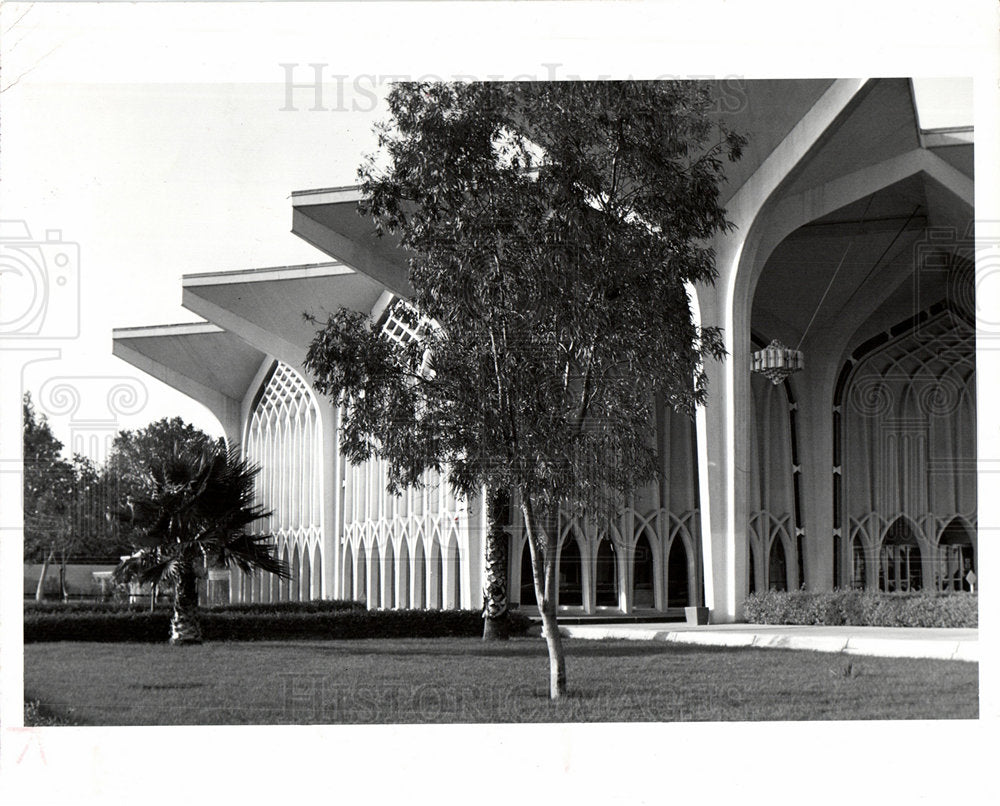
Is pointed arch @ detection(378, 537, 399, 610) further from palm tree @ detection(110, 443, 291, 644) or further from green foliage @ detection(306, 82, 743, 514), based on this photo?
green foliage @ detection(306, 82, 743, 514)

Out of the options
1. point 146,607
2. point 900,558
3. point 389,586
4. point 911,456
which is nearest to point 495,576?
point 389,586

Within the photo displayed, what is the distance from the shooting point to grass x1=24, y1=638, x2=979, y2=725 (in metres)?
10.7

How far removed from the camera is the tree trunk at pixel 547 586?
10875mm

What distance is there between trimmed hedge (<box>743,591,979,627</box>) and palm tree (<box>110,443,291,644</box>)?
7.07 m

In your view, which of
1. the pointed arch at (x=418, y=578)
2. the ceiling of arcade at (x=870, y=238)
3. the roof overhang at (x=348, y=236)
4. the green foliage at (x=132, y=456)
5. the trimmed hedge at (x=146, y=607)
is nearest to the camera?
the roof overhang at (x=348, y=236)

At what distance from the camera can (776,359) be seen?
17.1 m

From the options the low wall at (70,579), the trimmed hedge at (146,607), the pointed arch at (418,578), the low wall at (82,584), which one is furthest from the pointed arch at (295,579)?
the low wall at (70,579)

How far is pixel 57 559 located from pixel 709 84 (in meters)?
8.10

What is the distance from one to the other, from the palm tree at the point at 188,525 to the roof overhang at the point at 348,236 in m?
2.83

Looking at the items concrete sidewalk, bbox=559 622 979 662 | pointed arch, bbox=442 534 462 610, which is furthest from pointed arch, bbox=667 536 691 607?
pointed arch, bbox=442 534 462 610

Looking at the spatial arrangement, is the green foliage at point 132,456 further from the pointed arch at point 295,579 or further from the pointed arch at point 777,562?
the pointed arch at point 777,562

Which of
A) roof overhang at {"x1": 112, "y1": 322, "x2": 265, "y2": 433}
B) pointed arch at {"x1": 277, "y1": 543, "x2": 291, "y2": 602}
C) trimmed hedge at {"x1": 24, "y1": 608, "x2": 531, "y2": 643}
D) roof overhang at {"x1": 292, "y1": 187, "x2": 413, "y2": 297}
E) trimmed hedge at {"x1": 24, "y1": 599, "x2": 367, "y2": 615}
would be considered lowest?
trimmed hedge at {"x1": 24, "y1": 608, "x2": 531, "y2": 643}

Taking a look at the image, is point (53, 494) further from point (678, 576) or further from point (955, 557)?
point (955, 557)

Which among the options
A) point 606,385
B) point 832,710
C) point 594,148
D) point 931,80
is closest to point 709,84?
point 594,148
